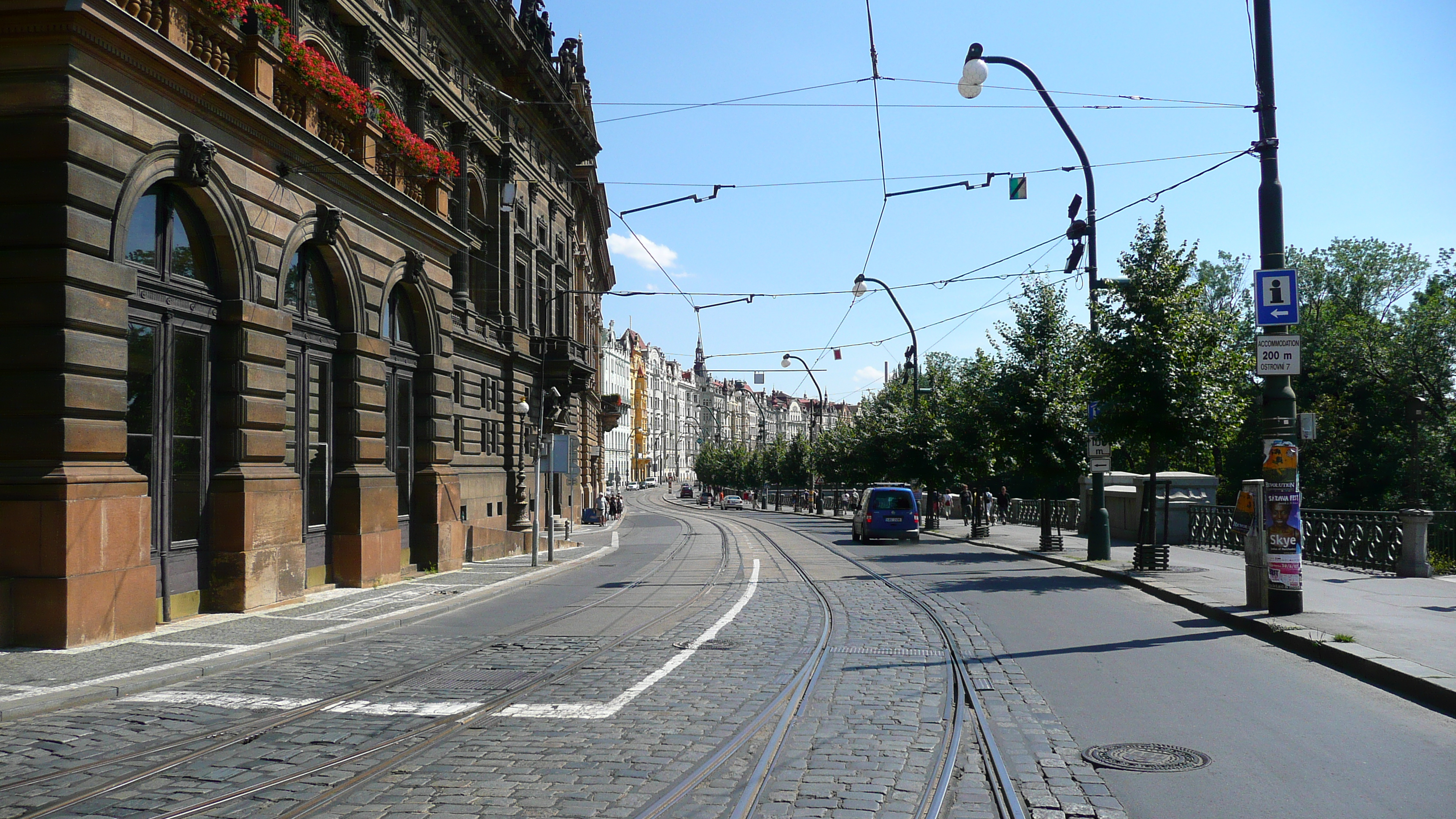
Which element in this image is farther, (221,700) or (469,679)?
(469,679)

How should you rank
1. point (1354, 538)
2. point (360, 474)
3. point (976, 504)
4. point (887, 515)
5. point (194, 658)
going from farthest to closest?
point (976, 504) → point (887, 515) → point (1354, 538) → point (360, 474) → point (194, 658)

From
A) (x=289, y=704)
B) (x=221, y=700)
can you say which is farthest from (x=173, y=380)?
(x=289, y=704)

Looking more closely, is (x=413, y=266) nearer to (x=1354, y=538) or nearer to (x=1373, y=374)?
(x=1354, y=538)

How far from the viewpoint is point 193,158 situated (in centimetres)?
1358

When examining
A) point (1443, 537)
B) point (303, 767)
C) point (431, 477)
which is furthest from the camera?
point (431, 477)

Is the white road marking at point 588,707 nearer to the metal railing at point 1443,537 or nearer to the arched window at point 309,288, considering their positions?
the arched window at point 309,288

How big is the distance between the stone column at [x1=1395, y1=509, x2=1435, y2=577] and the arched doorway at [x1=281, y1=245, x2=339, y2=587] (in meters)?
18.3

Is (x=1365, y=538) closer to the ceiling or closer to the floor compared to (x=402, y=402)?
closer to the floor

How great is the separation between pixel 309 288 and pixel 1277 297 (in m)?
14.7

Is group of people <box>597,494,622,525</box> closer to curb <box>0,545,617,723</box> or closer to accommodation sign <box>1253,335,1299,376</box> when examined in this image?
curb <box>0,545,617,723</box>

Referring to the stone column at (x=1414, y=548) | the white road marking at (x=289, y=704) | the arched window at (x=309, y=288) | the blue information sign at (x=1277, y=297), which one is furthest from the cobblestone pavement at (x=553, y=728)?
the stone column at (x=1414, y=548)

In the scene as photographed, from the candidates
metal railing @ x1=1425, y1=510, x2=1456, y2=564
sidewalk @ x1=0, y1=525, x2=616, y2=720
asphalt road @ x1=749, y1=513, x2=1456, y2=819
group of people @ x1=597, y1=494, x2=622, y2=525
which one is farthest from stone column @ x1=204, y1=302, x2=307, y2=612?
group of people @ x1=597, y1=494, x2=622, y2=525

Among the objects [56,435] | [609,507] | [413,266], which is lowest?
[609,507]

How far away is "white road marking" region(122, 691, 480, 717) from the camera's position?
825 centimetres
